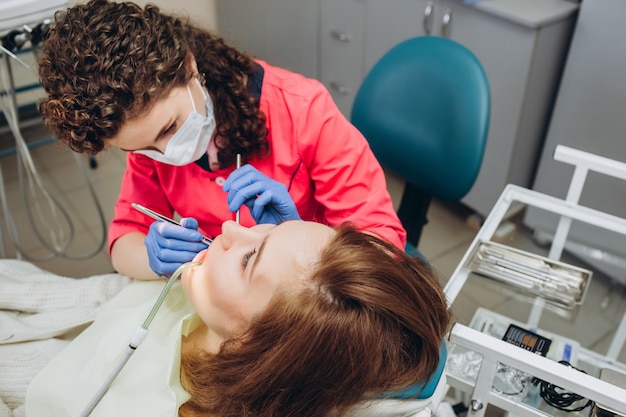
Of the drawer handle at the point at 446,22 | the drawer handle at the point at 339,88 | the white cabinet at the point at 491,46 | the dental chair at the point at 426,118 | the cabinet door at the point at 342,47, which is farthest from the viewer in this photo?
the drawer handle at the point at 339,88

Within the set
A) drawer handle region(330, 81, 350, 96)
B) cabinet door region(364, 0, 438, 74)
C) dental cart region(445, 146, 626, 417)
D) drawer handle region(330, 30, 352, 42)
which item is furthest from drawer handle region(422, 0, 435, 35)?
dental cart region(445, 146, 626, 417)

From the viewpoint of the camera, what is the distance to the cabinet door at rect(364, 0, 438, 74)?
2211 millimetres

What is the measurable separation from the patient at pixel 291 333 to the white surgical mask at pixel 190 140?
234mm

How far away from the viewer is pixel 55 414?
3.28 ft

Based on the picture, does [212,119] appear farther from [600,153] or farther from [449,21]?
[600,153]

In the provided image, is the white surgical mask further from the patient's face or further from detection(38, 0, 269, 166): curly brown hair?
the patient's face

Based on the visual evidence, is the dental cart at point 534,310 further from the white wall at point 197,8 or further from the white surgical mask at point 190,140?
the white wall at point 197,8

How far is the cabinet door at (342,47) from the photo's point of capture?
8.41 feet

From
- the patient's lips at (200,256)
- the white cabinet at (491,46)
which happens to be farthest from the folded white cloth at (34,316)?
the white cabinet at (491,46)

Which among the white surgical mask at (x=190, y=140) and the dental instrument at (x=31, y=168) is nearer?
the white surgical mask at (x=190, y=140)

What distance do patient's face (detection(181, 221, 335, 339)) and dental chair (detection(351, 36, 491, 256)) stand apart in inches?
24.3

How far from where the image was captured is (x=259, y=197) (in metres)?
1.01

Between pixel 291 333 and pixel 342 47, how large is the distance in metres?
2.16

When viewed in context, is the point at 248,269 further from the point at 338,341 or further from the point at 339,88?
the point at 339,88
